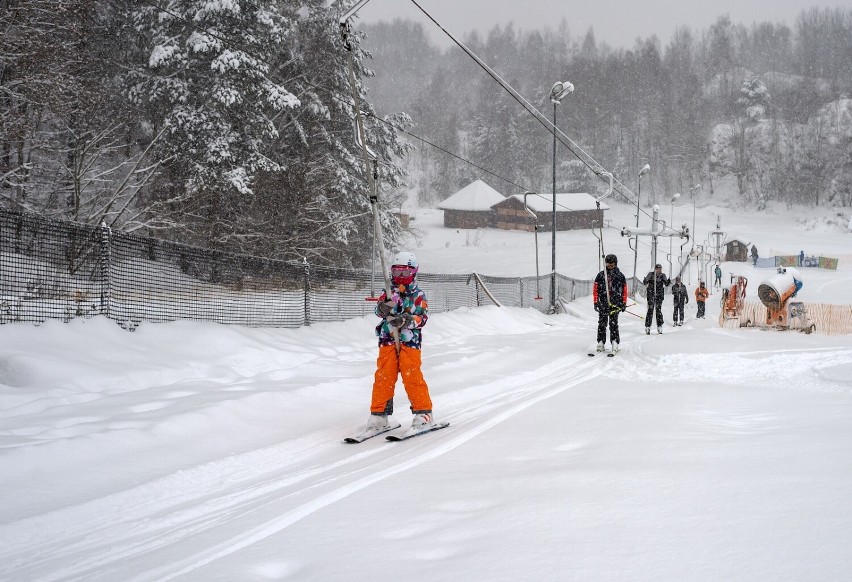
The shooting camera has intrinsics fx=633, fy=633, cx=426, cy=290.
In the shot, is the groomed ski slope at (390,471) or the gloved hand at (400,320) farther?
the gloved hand at (400,320)

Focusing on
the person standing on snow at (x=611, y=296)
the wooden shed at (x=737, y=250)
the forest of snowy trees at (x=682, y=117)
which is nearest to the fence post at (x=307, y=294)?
the person standing on snow at (x=611, y=296)

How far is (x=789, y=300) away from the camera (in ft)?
61.2

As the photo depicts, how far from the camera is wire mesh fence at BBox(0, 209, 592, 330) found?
28.0 ft

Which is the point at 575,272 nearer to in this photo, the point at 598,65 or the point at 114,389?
the point at 114,389

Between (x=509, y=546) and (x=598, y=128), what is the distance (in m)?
128

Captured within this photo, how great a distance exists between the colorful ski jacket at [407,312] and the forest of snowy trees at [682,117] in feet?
328

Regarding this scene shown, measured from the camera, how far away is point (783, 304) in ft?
60.6

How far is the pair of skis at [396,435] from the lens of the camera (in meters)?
6.02

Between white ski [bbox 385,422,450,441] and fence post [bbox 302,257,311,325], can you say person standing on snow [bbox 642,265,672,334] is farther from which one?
white ski [bbox 385,422,450,441]

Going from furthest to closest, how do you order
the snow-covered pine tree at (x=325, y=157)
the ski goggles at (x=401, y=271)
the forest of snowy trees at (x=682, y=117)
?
1. the forest of snowy trees at (x=682, y=117)
2. the snow-covered pine tree at (x=325, y=157)
3. the ski goggles at (x=401, y=271)

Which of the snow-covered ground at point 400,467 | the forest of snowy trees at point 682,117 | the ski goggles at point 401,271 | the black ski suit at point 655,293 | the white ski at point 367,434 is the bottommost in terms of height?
the white ski at point 367,434

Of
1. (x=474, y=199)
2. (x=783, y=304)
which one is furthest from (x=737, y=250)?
(x=783, y=304)

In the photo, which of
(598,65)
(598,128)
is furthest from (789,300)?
(598,65)

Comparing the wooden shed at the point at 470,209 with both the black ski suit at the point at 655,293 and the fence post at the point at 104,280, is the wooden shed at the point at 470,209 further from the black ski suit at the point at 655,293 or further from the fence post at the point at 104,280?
the fence post at the point at 104,280
